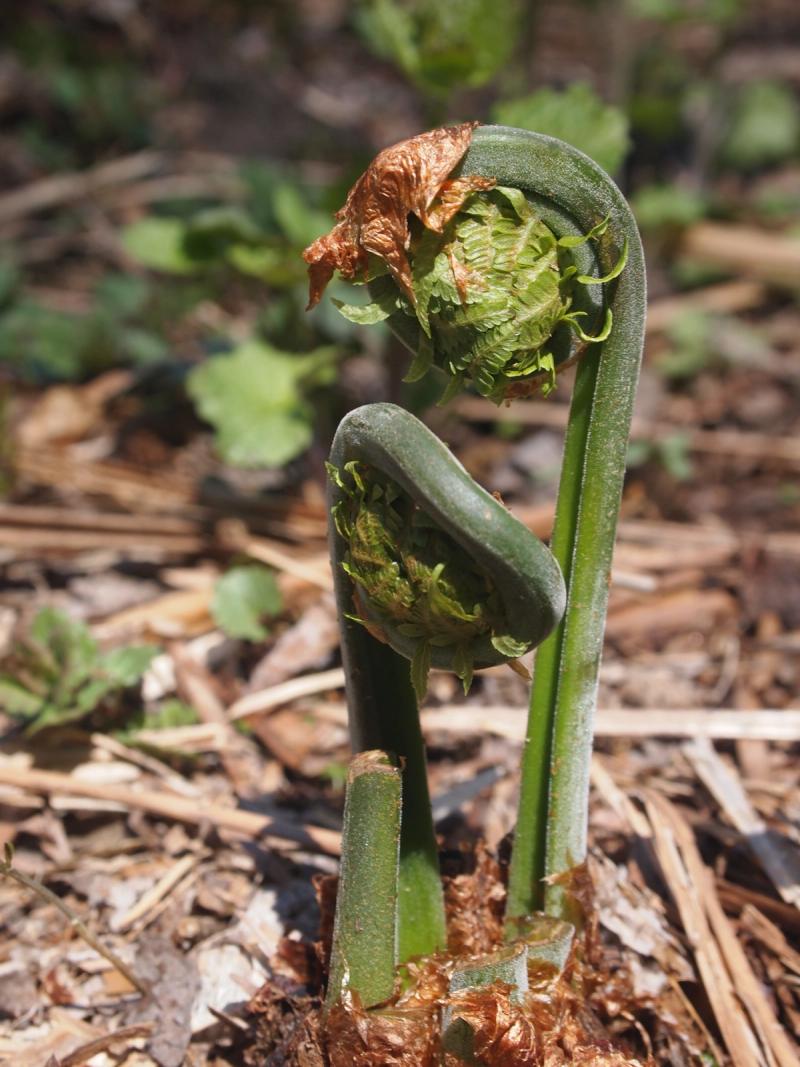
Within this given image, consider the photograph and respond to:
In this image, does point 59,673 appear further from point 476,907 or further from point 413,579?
point 413,579

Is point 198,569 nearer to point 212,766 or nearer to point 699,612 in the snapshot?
point 212,766

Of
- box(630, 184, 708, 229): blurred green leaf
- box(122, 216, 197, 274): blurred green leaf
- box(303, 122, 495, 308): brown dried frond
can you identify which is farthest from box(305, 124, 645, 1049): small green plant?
box(630, 184, 708, 229): blurred green leaf

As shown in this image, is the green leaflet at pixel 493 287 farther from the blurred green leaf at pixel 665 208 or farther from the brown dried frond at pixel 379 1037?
the blurred green leaf at pixel 665 208

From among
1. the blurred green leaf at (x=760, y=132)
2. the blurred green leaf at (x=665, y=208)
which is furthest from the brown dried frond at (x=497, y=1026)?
the blurred green leaf at (x=760, y=132)

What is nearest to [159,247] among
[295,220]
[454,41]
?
[295,220]

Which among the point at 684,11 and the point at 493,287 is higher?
the point at 684,11

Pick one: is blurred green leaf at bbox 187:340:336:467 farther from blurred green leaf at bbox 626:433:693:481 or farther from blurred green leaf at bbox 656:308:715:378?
blurred green leaf at bbox 656:308:715:378

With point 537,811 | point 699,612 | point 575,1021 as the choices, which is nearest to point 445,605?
point 537,811
